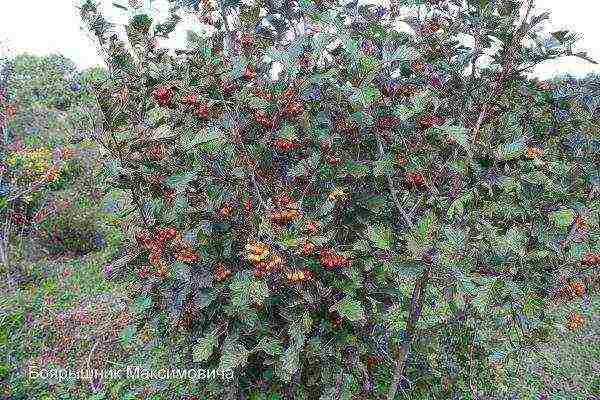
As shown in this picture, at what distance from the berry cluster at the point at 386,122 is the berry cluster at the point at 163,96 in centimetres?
70

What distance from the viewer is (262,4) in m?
2.12

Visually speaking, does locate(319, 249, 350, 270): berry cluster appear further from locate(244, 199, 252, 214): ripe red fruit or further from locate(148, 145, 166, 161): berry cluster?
locate(148, 145, 166, 161): berry cluster

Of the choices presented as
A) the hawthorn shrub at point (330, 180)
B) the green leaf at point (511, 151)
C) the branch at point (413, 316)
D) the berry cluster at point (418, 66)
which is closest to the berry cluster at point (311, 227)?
the hawthorn shrub at point (330, 180)

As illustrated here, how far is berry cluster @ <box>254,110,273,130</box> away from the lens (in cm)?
190

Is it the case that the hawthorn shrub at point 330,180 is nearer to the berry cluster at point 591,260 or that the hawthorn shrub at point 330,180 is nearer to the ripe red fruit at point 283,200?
the ripe red fruit at point 283,200

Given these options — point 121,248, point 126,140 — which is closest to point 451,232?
point 126,140

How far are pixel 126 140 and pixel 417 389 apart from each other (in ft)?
5.23

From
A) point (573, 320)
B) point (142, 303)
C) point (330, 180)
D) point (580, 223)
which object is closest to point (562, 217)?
point (580, 223)

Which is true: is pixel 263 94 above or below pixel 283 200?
above

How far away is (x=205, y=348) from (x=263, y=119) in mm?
824

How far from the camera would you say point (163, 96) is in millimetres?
1919

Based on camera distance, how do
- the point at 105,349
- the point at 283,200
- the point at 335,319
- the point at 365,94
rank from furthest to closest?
the point at 105,349, the point at 335,319, the point at 283,200, the point at 365,94

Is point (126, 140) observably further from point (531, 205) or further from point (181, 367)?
point (531, 205)

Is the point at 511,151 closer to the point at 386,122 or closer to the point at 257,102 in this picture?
the point at 386,122
